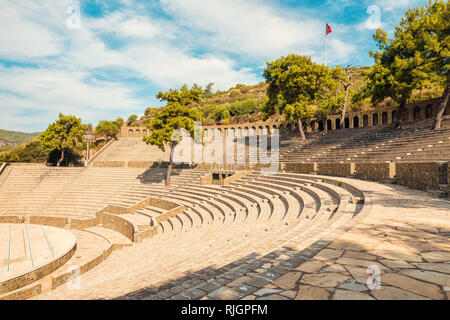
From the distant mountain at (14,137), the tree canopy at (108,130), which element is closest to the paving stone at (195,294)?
the tree canopy at (108,130)

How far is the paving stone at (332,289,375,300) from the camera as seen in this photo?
264cm

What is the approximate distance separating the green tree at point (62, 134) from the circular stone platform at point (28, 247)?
19.1 metres

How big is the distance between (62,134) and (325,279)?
115ft

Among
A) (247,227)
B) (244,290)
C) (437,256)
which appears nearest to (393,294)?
(244,290)

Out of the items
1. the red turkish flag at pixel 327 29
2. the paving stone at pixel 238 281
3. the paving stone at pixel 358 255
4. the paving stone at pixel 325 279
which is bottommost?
the paving stone at pixel 238 281

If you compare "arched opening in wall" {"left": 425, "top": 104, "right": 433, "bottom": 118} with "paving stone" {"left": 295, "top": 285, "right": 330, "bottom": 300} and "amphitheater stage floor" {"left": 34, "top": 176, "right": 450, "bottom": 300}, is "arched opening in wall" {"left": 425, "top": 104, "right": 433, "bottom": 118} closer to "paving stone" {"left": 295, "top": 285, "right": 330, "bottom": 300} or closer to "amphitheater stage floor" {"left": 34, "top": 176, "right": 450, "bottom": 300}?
"amphitheater stage floor" {"left": 34, "top": 176, "right": 450, "bottom": 300}

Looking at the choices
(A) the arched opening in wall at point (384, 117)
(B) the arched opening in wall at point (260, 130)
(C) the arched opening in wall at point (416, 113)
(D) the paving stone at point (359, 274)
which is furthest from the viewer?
(B) the arched opening in wall at point (260, 130)

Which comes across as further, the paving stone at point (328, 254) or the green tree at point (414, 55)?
the green tree at point (414, 55)

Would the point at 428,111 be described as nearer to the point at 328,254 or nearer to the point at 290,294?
the point at 328,254

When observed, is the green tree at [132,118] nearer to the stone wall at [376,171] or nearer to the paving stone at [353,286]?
the stone wall at [376,171]

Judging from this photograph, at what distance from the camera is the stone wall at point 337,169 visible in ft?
48.8

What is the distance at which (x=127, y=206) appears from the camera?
1992 centimetres

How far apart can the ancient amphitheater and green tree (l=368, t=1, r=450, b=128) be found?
3174 millimetres

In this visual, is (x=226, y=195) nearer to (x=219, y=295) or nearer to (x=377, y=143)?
(x=377, y=143)
